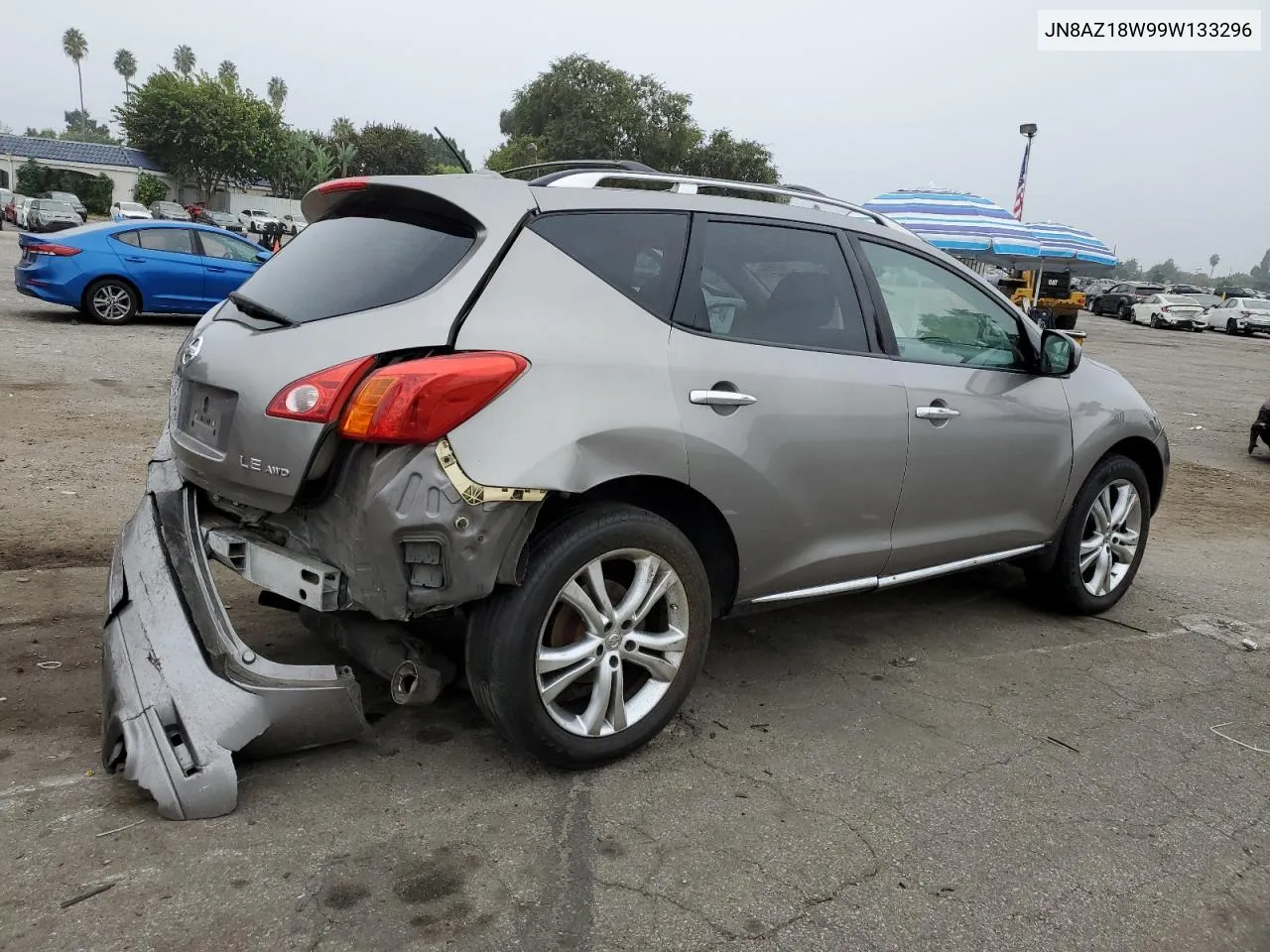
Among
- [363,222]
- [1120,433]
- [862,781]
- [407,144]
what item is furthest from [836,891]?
[407,144]

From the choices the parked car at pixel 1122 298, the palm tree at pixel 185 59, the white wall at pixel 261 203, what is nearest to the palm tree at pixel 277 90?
the palm tree at pixel 185 59

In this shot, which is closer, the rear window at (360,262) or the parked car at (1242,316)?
the rear window at (360,262)

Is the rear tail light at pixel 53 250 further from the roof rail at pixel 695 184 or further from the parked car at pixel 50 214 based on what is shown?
the parked car at pixel 50 214

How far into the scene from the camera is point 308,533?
291 cm

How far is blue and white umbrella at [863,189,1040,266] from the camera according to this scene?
17969mm

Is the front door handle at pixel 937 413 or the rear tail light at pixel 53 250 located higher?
the rear tail light at pixel 53 250

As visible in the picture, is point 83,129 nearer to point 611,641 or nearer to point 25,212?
point 25,212

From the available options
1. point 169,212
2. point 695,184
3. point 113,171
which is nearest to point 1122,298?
point 169,212

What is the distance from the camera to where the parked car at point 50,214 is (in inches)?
1350

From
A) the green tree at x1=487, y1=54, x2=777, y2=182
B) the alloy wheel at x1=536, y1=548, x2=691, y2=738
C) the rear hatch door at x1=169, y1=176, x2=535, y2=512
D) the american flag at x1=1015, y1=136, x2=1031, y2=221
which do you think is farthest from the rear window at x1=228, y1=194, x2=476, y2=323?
the green tree at x1=487, y1=54, x2=777, y2=182

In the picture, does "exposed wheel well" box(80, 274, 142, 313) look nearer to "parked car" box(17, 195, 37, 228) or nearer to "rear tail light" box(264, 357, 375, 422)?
"rear tail light" box(264, 357, 375, 422)

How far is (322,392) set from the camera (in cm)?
273

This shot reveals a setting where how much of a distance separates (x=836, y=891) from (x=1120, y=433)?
3038mm

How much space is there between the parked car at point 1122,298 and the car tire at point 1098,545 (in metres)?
40.9
